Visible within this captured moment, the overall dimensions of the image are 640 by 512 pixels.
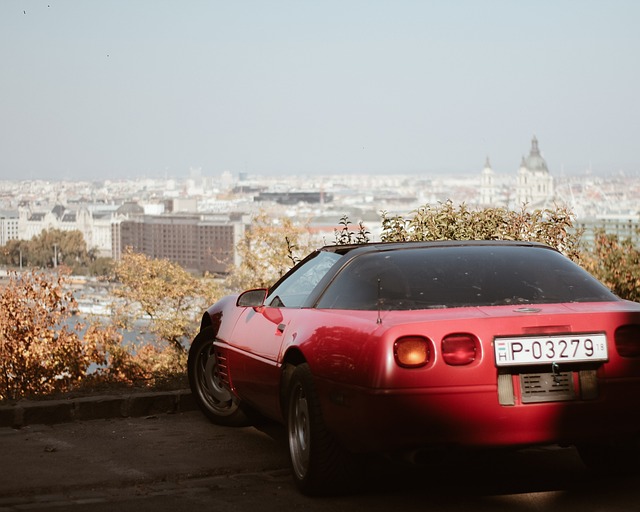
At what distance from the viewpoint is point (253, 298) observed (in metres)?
6.40

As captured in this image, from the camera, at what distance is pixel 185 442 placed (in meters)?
6.50

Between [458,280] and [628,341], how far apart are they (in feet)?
2.81

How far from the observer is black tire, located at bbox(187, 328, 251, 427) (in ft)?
23.0

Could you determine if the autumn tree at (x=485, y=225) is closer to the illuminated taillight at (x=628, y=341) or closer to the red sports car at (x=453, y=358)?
the red sports car at (x=453, y=358)

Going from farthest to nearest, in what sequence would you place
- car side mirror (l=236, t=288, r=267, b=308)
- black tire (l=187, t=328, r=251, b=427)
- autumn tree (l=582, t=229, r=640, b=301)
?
1. autumn tree (l=582, t=229, r=640, b=301)
2. black tire (l=187, t=328, r=251, b=427)
3. car side mirror (l=236, t=288, r=267, b=308)

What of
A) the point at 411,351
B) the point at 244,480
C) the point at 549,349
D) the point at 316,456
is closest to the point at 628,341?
the point at 549,349

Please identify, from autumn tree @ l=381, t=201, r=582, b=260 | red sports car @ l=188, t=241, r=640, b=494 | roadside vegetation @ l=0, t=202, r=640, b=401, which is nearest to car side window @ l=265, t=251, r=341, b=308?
red sports car @ l=188, t=241, r=640, b=494

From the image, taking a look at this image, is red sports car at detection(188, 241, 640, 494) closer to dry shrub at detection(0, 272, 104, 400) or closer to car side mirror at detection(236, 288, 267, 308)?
car side mirror at detection(236, 288, 267, 308)

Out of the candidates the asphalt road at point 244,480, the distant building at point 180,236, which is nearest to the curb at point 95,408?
the asphalt road at point 244,480

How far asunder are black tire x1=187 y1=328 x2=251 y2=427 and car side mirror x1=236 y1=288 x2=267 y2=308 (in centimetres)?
63

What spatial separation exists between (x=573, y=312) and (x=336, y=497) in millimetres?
1405

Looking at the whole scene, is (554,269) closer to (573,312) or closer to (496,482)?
(573,312)

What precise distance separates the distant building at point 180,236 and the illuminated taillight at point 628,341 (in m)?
167

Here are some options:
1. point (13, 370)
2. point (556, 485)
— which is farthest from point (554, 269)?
point (13, 370)
